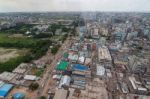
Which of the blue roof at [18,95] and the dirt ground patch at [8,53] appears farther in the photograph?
the dirt ground patch at [8,53]

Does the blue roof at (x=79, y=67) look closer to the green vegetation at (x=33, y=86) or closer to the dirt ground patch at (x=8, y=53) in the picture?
the green vegetation at (x=33, y=86)

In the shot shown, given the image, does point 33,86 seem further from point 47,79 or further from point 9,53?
point 9,53

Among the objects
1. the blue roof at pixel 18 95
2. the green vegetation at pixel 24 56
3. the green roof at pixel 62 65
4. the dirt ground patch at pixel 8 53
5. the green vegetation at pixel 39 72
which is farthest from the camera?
the dirt ground patch at pixel 8 53

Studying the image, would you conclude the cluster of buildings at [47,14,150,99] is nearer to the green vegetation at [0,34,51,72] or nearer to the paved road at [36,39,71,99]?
the paved road at [36,39,71,99]

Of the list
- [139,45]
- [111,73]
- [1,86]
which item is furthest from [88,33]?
[1,86]

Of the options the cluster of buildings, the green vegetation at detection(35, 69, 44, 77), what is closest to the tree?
the cluster of buildings

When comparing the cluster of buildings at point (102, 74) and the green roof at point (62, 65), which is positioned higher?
the green roof at point (62, 65)

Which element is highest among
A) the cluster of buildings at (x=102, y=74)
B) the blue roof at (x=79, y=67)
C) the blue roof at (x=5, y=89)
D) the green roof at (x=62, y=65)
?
the green roof at (x=62, y=65)

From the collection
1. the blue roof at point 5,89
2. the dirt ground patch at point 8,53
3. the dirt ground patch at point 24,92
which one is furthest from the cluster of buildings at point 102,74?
the dirt ground patch at point 8,53

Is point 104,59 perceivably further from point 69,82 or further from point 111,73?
point 69,82
